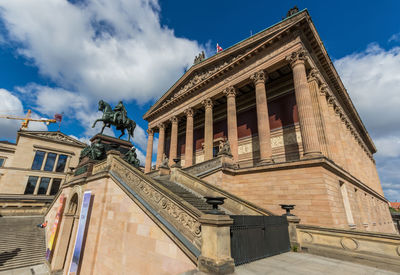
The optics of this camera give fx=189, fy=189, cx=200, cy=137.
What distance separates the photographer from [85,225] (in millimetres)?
10195

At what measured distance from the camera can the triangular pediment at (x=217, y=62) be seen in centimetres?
1608

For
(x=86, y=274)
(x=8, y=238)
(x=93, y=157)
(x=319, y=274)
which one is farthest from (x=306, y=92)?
(x=8, y=238)

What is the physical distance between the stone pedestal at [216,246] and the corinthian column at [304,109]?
9.87 m

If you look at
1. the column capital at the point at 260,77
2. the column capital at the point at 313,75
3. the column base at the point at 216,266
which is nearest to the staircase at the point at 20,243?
the column base at the point at 216,266

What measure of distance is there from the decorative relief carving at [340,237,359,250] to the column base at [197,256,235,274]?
4.92 meters

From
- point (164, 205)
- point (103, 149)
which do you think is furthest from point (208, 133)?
point (164, 205)

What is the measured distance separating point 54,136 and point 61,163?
18.9 ft

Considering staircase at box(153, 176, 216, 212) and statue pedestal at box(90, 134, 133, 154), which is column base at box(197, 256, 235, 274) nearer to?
staircase at box(153, 176, 216, 212)

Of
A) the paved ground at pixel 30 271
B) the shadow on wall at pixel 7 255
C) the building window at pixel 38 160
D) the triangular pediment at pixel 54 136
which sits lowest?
the paved ground at pixel 30 271

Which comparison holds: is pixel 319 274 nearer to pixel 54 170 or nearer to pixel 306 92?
pixel 306 92

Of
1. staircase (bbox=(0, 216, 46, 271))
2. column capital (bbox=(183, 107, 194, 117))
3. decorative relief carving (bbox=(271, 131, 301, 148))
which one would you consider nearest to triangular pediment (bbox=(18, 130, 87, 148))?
staircase (bbox=(0, 216, 46, 271))

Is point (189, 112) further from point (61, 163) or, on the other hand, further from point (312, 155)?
point (61, 163)

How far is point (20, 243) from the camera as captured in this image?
53.4ft

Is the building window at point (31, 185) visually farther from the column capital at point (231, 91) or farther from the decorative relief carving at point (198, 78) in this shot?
the column capital at point (231, 91)
